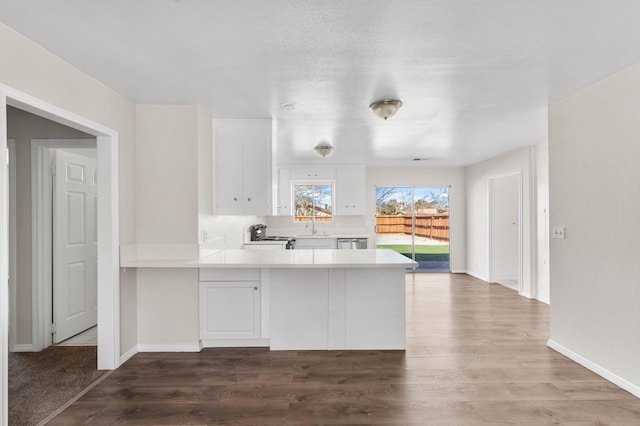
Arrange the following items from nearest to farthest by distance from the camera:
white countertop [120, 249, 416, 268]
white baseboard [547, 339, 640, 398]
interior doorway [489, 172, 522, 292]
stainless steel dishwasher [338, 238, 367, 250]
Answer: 1. white baseboard [547, 339, 640, 398]
2. white countertop [120, 249, 416, 268]
3. interior doorway [489, 172, 522, 292]
4. stainless steel dishwasher [338, 238, 367, 250]

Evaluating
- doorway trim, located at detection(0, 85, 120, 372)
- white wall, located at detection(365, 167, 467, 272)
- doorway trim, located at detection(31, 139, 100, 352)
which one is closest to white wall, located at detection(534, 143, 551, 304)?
white wall, located at detection(365, 167, 467, 272)

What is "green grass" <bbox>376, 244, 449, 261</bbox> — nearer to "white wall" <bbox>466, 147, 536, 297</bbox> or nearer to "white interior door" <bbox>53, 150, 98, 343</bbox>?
"white wall" <bbox>466, 147, 536, 297</bbox>

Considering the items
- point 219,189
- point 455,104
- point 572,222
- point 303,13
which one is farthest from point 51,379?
point 572,222

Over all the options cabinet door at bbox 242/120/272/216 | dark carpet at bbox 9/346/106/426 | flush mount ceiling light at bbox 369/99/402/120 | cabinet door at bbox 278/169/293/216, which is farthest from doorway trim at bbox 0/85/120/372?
cabinet door at bbox 278/169/293/216

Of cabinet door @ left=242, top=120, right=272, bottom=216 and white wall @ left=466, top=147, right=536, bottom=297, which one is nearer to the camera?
cabinet door @ left=242, top=120, right=272, bottom=216

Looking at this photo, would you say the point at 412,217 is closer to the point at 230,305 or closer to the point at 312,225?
the point at 312,225

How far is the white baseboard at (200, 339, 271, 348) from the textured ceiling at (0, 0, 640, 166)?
2198mm

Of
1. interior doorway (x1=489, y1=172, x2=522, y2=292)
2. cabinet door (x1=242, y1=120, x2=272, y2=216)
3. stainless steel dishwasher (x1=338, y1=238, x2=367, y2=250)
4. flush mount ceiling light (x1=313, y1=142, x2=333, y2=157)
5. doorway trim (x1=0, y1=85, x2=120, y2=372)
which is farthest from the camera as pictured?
stainless steel dishwasher (x1=338, y1=238, x2=367, y2=250)

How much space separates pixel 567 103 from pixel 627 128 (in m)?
0.66

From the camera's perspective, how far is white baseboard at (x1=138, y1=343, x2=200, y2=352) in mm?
3221

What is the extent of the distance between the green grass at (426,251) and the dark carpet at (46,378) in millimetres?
5513

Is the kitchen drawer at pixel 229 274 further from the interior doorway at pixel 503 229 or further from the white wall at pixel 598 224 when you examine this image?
the interior doorway at pixel 503 229

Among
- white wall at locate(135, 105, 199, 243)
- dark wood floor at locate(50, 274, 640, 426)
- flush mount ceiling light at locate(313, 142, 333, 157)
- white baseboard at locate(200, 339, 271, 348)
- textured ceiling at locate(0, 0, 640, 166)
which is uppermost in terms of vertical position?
textured ceiling at locate(0, 0, 640, 166)

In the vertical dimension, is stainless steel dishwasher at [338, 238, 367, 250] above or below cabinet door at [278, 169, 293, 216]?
below
